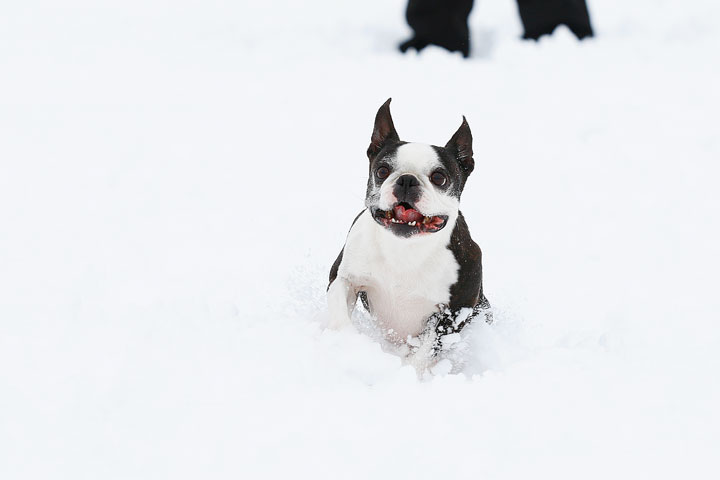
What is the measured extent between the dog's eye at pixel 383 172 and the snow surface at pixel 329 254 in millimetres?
777

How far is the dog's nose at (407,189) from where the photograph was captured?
3.46 m

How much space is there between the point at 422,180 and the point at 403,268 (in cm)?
50

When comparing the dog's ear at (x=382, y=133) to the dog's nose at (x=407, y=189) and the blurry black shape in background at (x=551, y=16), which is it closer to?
the dog's nose at (x=407, y=189)

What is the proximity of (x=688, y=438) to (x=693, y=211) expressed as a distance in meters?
3.74

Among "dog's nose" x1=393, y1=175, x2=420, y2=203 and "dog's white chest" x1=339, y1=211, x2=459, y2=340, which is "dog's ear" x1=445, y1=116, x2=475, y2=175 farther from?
"dog's nose" x1=393, y1=175, x2=420, y2=203

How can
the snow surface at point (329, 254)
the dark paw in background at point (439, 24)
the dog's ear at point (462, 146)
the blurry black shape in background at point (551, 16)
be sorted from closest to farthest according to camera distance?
the snow surface at point (329, 254)
the dog's ear at point (462, 146)
the blurry black shape in background at point (551, 16)
the dark paw in background at point (439, 24)

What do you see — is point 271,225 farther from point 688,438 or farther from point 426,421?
point 688,438

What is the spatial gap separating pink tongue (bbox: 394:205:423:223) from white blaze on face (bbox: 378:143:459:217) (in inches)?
1.3

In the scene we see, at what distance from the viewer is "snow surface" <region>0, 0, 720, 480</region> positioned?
2957 millimetres

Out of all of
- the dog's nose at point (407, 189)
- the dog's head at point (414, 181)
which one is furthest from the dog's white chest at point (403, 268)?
the dog's nose at point (407, 189)

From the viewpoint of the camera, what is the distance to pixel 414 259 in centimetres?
384

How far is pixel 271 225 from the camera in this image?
6145 mm

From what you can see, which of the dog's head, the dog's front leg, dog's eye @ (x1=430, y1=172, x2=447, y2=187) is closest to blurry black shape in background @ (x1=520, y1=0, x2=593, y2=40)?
the dog's head

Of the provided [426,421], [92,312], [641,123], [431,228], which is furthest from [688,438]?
[641,123]
